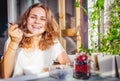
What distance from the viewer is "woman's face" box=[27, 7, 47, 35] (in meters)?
1.75

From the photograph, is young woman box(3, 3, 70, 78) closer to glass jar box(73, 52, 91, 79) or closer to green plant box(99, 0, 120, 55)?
glass jar box(73, 52, 91, 79)

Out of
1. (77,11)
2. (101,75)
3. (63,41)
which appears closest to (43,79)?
(63,41)

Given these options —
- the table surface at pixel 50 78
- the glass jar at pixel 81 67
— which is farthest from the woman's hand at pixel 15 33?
the glass jar at pixel 81 67

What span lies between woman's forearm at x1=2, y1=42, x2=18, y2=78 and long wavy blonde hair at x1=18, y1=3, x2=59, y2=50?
7 centimetres

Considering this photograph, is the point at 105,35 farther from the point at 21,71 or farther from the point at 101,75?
the point at 21,71

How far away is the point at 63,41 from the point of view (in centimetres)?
190

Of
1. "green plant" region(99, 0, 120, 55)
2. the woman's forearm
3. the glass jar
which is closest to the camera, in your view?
the woman's forearm

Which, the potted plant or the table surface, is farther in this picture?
the potted plant

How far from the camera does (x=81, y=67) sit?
1901mm

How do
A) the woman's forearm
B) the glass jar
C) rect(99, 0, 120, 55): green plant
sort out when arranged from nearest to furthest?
the woman's forearm → the glass jar → rect(99, 0, 120, 55): green plant

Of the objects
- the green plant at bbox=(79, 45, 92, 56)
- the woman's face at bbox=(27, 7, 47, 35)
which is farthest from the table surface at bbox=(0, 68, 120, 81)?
the woman's face at bbox=(27, 7, 47, 35)

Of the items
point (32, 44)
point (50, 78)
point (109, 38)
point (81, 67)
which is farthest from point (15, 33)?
point (109, 38)

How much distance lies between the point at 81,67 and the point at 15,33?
0.57 m

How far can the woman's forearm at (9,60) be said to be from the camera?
5.44 ft
